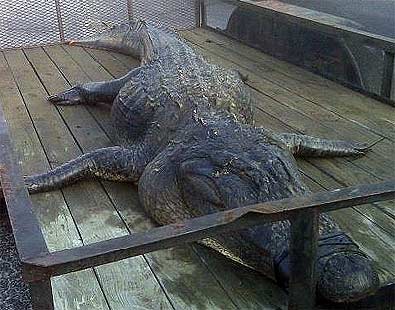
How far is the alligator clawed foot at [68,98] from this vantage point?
13.8 feet

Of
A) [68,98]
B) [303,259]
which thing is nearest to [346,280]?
[303,259]

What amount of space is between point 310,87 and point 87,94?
5.46 feet

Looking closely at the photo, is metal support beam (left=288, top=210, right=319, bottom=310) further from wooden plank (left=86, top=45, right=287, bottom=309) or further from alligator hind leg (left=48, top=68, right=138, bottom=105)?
alligator hind leg (left=48, top=68, right=138, bottom=105)

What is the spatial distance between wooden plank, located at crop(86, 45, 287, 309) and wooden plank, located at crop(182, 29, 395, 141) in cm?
165

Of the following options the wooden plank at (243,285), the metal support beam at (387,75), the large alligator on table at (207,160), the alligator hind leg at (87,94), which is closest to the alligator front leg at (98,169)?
the large alligator on table at (207,160)

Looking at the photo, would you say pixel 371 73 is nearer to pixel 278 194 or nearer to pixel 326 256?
pixel 278 194

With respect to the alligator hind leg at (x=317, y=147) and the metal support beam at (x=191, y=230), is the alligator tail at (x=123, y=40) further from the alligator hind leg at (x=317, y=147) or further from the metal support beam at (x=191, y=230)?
the metal support beam at (x=191, y=230)

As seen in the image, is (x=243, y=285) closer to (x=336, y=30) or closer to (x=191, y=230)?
(x=191, y=230)

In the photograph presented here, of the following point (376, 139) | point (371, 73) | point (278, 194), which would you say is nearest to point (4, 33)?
point (371, 73)

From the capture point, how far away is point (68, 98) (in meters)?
4.21

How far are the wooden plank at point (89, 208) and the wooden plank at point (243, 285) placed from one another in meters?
0.24

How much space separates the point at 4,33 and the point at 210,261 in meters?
4.12

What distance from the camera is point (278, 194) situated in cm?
221

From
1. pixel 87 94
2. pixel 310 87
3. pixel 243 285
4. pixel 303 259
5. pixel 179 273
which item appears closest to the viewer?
pixel 303 259
